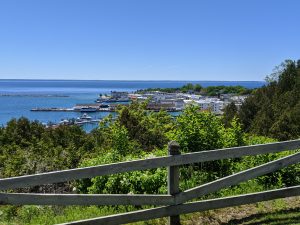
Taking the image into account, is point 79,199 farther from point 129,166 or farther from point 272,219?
point 272,219

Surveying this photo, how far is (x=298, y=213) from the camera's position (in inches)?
272

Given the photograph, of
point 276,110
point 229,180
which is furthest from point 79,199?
point 276,110

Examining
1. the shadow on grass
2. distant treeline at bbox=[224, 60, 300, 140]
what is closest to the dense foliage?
distant treeline at bbox=[224, 60, 300, 140]

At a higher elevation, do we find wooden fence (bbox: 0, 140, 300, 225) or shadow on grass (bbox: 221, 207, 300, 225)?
wooden fence (bbox: 0, 140, 300, 225)

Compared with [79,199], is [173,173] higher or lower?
higher

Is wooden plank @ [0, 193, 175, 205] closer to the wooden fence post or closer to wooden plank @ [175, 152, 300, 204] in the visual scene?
the wooden fence post

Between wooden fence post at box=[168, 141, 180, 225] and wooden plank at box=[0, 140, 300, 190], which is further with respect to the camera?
wooden fence post at box=[168, 141, 180, 225]

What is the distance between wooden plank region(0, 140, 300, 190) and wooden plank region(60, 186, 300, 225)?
0.65 meters

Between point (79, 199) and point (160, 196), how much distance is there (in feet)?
3.88

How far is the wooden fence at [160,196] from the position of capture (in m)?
5.25

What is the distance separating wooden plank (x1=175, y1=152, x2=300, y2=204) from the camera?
6096 millimetres

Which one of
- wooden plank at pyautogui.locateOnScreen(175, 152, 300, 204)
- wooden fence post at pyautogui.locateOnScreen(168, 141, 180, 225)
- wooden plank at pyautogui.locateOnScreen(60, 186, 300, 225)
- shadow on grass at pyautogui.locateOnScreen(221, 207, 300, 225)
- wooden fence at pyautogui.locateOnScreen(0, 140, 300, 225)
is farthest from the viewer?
shadow on grass at pyautogui.locateOnScreen(221, 207, 300, 225)

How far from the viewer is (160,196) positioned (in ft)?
19.5

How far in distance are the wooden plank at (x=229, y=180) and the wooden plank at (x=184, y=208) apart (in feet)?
0.53
